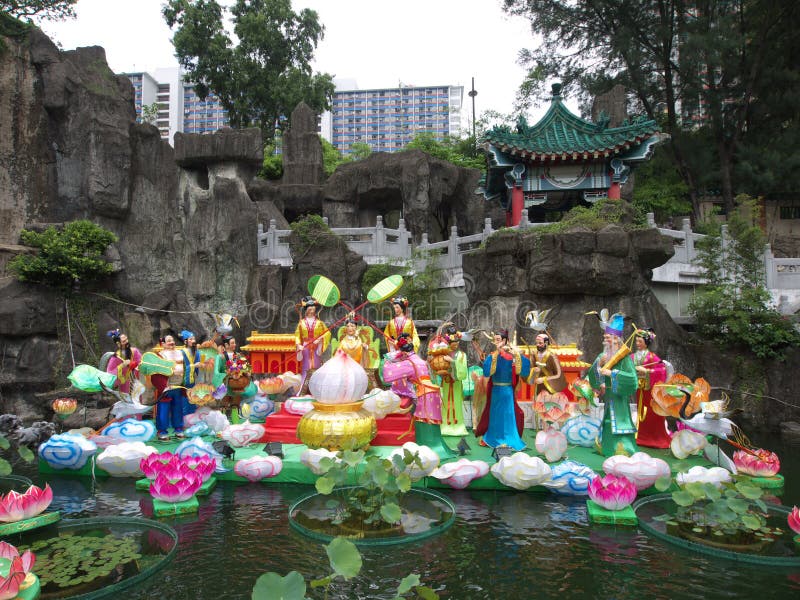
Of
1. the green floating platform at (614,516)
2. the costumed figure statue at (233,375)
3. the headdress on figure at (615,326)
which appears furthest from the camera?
the costumed figure statue at (233,375)

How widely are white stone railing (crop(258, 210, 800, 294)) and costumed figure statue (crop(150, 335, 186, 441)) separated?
8882mm

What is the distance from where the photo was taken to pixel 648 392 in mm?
7801

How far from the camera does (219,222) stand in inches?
728

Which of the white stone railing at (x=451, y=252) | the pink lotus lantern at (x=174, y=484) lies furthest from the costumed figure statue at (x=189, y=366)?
the white stone railing at (x=451, y=252)

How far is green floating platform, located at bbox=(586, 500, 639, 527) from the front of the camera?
17.8 ft

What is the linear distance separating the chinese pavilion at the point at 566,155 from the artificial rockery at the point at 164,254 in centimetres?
390

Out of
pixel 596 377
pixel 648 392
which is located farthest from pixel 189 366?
pixel 648 392

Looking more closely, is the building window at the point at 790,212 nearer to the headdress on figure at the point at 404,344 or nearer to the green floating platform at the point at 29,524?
the headdress on figure at the point at 404,344

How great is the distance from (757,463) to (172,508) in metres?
6.81

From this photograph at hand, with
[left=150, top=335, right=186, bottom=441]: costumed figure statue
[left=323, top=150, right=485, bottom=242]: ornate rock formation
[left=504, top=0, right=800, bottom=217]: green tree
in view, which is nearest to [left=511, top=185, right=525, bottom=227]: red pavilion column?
[left=323, top=150, right=485, bottom=242]: ornate rock formation

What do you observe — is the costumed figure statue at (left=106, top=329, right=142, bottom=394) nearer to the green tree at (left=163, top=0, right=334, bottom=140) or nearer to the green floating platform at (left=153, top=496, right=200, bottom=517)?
the green floating platform at (left=153, top=496, right=200, bottom=517)

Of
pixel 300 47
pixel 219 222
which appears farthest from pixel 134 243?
pixel 300 47

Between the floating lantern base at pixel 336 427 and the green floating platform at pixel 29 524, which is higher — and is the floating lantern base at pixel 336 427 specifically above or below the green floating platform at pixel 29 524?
above

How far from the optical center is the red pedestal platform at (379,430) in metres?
7.71
